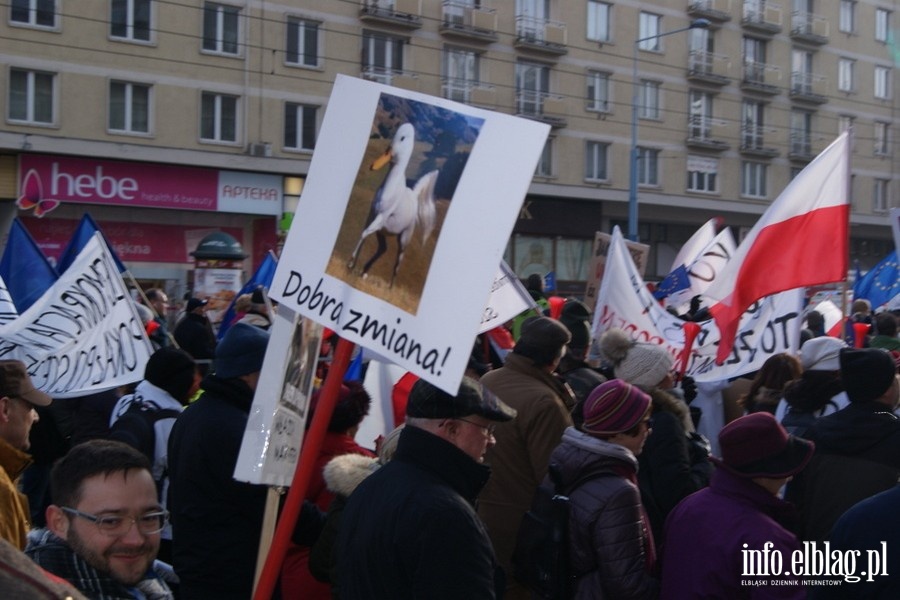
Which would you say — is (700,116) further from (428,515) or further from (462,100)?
(428,515)

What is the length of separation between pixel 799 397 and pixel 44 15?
75.0 feet

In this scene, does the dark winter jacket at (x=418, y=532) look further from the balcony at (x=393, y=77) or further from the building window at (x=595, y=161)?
the building window at (x=595, y=161)

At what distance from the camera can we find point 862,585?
3025 mm

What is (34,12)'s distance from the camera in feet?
78.8

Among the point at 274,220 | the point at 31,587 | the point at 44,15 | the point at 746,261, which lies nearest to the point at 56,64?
the point at 44,15

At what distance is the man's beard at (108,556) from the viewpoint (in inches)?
91.8

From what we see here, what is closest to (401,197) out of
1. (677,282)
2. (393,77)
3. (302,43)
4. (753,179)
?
(677,282)

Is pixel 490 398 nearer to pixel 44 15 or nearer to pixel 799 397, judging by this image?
pixel 799 397

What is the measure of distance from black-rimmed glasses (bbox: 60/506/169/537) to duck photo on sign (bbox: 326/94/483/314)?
87 cm

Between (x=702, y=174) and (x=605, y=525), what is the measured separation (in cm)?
3472

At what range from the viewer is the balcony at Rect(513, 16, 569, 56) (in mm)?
31875

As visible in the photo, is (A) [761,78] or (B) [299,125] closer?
(B) [299,125]

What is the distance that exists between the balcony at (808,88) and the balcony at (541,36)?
36.5 ft

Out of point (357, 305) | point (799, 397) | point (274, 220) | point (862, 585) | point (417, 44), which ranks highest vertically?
point (417, 44)
